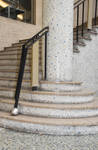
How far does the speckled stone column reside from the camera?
2.68m

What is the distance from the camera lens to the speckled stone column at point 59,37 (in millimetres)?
2676

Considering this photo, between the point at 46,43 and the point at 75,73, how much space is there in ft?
3.28

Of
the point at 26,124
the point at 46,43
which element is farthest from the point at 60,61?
the point at 26,124

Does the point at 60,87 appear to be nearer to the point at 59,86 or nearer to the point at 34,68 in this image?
the point at 59,86

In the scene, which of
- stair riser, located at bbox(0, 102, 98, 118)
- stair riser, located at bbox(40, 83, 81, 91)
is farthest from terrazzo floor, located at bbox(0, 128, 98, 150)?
stair riser, located at bbox(40, 83, 81, 91)

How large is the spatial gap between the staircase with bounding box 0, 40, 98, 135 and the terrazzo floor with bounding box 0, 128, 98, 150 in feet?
0.30

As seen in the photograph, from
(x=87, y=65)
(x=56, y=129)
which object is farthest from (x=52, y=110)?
(x=87, y=65)

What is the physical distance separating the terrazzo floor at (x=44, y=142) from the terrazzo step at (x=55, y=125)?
2.6 inches

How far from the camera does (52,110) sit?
215 cm

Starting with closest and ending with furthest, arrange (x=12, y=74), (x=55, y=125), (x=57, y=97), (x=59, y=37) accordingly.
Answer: (x=55, y=125) < (x=57, y=97) < (x=59, y=37) < (x=12, y=74)

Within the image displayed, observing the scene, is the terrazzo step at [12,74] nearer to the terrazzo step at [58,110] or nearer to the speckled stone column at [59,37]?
the speckled stone column at [59,37]

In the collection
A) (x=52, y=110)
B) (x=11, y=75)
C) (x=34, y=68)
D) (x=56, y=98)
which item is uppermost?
(x=34, y=68)

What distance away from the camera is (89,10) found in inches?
155

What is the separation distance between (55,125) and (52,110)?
0.26m
